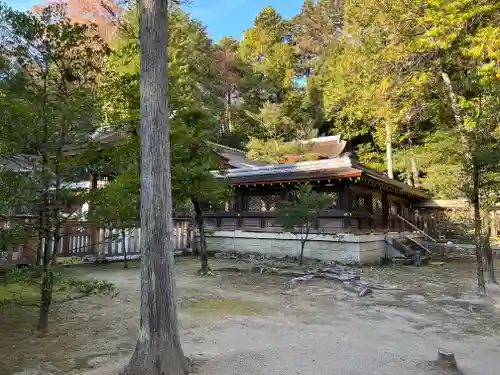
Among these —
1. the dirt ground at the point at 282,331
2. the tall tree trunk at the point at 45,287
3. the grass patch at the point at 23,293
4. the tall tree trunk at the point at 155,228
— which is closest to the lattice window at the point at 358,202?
the dirt ground at the point at 282,331

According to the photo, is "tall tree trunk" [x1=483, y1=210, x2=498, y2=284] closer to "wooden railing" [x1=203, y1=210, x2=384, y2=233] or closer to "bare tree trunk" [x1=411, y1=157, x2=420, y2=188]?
"wooden railing" [x1=203, y1=210, x2=384, y2=233]

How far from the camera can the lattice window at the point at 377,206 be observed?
1625 cm

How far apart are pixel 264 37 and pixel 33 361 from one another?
32165 mm

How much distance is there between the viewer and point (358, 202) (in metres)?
14.6

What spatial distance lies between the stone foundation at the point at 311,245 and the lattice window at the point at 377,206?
164 centimetres

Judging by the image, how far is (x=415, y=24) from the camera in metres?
13.4

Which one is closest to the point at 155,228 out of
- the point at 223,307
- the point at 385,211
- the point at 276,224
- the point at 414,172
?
the point at 223,307

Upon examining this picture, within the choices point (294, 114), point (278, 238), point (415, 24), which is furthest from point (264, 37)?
point (278, 238)

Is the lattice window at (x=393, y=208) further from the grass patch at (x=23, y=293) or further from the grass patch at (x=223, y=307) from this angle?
the grass patch at (x=23, y=293)

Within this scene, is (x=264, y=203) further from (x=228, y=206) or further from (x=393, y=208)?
(x=393, y=208)

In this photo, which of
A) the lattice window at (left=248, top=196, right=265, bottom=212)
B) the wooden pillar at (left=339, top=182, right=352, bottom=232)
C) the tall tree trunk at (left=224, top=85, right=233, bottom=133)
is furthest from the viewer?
the tall tree trunk at (left=224, top=85, right=233, bottom=133)

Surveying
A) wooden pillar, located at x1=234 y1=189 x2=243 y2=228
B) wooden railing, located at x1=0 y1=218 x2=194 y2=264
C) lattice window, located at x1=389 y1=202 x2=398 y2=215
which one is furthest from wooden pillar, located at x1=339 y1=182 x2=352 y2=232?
wooden railing, located at x1=0 y1=218 x2=194 y2=264

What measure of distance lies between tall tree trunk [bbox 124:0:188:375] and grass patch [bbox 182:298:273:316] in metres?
2.70

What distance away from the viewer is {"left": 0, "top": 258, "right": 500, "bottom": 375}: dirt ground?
3.96 metres
